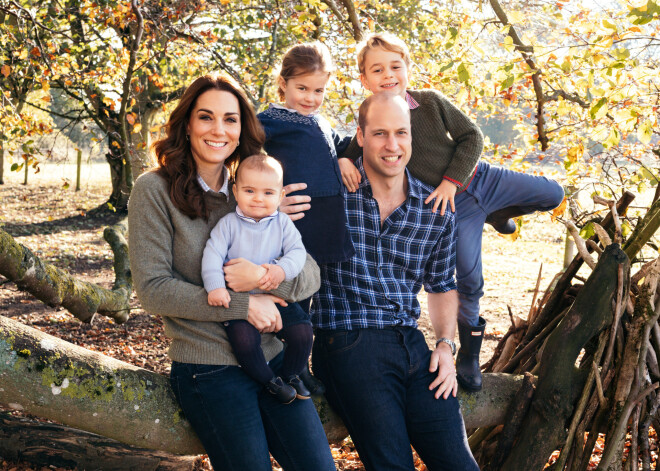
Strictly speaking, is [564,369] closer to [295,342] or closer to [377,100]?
[295,342]

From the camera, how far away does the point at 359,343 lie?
277 centimetres

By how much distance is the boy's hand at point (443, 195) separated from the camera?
3.05m

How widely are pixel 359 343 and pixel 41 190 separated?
21362 mm

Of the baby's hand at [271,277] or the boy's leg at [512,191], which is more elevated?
the boy's leg at [512,191]

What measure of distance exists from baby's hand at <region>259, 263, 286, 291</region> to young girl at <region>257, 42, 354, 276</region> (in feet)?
1.14

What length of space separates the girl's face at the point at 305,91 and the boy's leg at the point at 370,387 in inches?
47.8

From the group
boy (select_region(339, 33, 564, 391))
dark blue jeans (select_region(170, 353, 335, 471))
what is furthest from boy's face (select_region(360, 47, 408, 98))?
dark blue jeans (select_region(170, 353, 335, 471))

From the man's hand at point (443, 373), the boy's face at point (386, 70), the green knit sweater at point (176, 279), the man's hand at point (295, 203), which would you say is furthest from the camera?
the boy's face at point (386, 70)

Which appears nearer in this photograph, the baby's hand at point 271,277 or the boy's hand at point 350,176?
the baby's hand at point 271,277

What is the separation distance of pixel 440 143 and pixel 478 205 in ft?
1.45

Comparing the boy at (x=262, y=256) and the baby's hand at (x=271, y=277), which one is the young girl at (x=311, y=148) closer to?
the boy at (x=262, y=256)

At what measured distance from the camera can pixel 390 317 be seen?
2900 mm

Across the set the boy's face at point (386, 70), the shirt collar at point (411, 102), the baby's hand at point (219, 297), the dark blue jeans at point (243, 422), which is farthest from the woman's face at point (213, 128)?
the shirt collar at point (411, 102)

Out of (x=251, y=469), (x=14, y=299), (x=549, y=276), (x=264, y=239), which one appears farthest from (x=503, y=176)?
(x=549, y=276)
